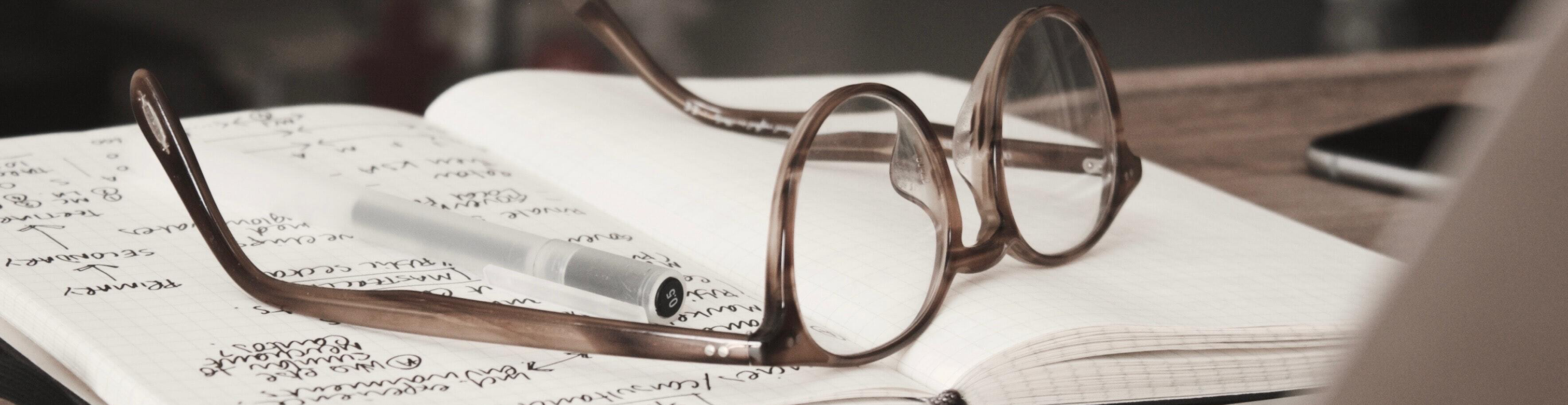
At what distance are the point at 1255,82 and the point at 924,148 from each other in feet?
2.48

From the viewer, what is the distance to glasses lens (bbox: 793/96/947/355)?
1.21 feet

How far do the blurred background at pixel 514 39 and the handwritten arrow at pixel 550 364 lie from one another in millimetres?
1142

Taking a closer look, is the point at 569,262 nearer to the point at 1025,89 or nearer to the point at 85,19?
the point at 1025,89

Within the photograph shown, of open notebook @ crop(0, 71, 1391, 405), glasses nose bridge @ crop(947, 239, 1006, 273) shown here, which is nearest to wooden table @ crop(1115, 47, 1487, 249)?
open notebook @ crop(0, 71, 1391, 405)

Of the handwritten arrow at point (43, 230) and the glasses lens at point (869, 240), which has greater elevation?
the glasses lens at point (869, 240)

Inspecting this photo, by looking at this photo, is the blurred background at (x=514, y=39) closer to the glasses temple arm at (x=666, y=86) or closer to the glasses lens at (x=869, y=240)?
the glasses temple arm at (x=666, y=86)

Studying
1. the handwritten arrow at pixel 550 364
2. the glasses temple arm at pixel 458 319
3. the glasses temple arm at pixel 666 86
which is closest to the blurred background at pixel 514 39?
the glasses temple arm at pixel 666 86

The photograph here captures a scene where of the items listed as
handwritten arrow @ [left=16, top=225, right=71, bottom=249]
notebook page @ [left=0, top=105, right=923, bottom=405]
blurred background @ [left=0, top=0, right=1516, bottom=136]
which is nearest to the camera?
notebook page @ [left=0, top=105, right=923, bottom=405]

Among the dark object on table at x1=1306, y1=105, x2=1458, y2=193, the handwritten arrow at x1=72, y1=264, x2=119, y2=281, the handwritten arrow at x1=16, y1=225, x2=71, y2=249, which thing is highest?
the handwritten arrow at x1=72, y1=264, x2=119, y2=281

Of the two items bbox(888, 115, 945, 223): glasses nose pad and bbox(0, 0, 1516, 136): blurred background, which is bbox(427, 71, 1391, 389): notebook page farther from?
bbox(0, 0, 1516, 136): blurred background

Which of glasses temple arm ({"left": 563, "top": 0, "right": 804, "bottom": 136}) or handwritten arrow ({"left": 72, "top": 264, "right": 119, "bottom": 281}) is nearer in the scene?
handwritten arrow ({"left": 72, "top": 264, "right": 119, "bottom": 281})

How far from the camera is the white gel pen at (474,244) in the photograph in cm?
37

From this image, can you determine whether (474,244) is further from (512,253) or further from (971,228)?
(971,228)

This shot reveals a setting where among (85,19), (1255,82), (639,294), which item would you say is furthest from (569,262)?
(85,19)
